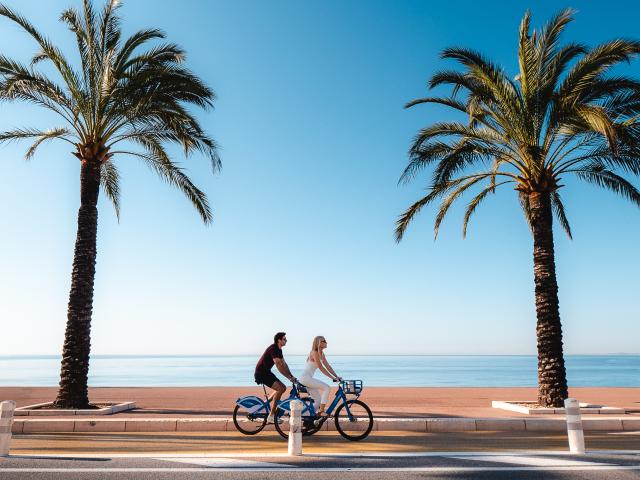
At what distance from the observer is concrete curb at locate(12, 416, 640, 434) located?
440 inches

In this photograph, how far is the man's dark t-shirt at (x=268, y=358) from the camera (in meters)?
9.95

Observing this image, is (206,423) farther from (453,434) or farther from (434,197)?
(434,197)

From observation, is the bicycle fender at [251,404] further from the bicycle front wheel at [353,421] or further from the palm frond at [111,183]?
the palm frond at [111,183]

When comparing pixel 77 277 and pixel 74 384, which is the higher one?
pixel 77 277

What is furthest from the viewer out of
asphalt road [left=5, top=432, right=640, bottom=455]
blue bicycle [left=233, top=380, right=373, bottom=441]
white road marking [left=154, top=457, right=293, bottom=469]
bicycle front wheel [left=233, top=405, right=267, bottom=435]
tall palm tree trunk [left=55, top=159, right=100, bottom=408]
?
tall palm tree trunk [left=55, top=159, right=100, bottom=408]

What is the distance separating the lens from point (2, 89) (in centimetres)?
1398

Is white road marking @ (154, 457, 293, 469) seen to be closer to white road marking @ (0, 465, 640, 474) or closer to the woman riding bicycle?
white road marking @ (0, 465, 640, 474)

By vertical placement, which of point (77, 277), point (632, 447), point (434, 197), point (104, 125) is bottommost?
point (632, 447)

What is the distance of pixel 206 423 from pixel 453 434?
4654 mm

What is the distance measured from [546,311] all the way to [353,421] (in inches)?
272

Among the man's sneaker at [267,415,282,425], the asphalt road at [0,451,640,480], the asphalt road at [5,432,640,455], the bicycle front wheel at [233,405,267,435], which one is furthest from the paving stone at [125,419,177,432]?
the asphalt road at [0,451,640,480]

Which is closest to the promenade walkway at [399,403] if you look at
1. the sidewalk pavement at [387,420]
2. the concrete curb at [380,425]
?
the sidewalk pavement at [387,420]

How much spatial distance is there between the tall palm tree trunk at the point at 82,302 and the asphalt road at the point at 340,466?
606 cm

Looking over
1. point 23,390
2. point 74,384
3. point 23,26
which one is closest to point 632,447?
point 74,384
